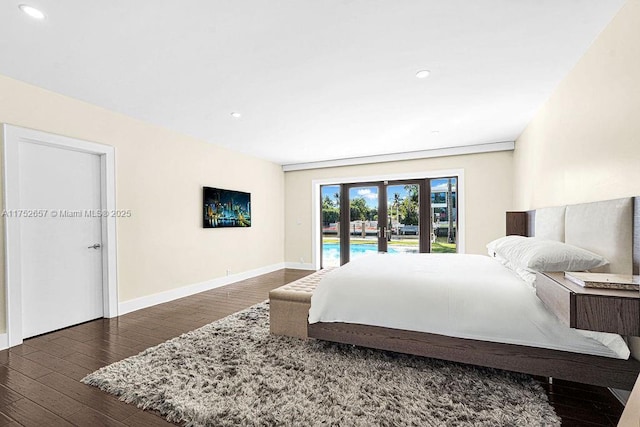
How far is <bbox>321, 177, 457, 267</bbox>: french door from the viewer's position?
236 inches

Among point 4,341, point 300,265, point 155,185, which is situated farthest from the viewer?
point 300,265

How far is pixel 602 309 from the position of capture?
1.35 meters

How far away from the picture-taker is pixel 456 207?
581 centimetres

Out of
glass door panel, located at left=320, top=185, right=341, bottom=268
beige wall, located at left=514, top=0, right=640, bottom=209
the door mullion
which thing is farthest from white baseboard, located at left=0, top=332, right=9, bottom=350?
the door mullion

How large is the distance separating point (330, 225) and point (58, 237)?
196 inches

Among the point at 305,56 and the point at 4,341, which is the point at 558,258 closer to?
the point at 305,56

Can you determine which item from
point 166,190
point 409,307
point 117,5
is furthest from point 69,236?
point 409,307

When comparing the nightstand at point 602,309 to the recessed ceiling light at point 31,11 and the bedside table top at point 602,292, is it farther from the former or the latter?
the recessed ceiling light at point 31,11

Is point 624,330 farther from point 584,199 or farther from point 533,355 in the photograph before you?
point 584,199

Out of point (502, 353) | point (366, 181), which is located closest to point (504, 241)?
point (502, 353)

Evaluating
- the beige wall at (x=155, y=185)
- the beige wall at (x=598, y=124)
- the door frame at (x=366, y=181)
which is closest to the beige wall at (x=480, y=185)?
the door frame at (x=366, y=181)

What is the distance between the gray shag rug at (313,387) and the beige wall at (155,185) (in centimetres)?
182

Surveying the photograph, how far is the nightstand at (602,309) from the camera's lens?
131 centimetres

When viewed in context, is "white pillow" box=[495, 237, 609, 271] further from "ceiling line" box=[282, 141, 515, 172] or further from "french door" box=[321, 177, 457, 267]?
"french door" box=[321, 177, 457, 267]
